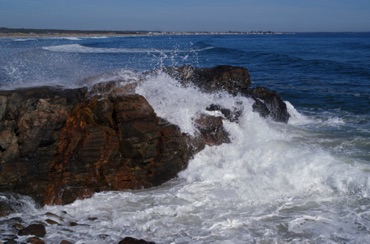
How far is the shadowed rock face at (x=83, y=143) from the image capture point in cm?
675

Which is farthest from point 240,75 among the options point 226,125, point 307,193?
point 307,193

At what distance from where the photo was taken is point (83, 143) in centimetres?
712

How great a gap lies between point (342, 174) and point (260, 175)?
4.65ft

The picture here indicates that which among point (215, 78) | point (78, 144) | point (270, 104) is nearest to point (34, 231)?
point (78, 144)

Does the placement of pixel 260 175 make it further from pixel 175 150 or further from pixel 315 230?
pixel 315 230

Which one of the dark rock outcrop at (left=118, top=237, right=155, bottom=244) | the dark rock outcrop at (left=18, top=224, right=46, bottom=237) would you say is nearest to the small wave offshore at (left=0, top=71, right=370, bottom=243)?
the dark rock outcrop at (left=18, top=224, right=46, bottom=237)

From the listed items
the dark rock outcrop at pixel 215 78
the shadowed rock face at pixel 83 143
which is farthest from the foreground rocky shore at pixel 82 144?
the dark rock outcrop at pixel 215 78

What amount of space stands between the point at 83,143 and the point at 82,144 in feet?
0.08

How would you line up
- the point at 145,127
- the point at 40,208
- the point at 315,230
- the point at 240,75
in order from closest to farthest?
the point at 315,230 → the point at 40,208 → the point at 145,127 → the point at 240,75

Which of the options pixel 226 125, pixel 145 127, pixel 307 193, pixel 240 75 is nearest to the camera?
pixel 307 193

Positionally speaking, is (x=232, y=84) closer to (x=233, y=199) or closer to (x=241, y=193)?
(x=241, y=193)

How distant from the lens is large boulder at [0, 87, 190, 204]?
6746 mm

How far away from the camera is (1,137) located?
672cm

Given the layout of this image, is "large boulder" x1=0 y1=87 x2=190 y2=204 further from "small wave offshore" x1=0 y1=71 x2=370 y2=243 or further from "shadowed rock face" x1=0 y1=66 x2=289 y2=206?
"small wave offshore" x1=0 y1=71 x2=370 y2=243
